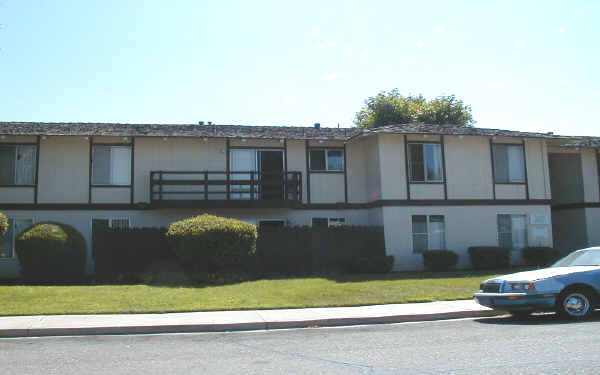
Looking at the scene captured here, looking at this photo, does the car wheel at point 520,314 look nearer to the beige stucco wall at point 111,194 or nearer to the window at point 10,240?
the beige stucco wall at point 111,194

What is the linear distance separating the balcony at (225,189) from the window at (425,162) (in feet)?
15.1

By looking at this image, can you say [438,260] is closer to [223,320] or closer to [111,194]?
[223,320]

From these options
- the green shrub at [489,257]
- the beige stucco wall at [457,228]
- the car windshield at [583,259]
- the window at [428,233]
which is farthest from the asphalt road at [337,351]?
the window at [428,233]

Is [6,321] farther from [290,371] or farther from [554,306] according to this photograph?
[554,306]

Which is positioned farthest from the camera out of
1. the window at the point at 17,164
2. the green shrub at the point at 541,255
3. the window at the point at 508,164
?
the window at the point at 508,164

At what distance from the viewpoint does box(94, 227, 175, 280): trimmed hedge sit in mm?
20062

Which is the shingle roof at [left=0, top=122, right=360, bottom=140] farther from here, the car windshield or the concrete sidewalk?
the car windshield

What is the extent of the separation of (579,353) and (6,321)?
10.6 meters

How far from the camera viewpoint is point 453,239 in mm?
23953

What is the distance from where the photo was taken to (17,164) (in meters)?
22.7

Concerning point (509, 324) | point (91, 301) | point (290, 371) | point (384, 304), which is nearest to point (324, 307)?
point (384, 304)

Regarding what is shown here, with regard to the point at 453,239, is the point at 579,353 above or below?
below

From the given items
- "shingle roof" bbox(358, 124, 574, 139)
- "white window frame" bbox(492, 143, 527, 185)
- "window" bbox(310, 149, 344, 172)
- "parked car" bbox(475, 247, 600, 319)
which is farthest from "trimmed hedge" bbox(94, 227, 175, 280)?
"white window frame" bbox(492, 143, 527, 185)

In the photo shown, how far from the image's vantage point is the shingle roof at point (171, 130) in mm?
22500
